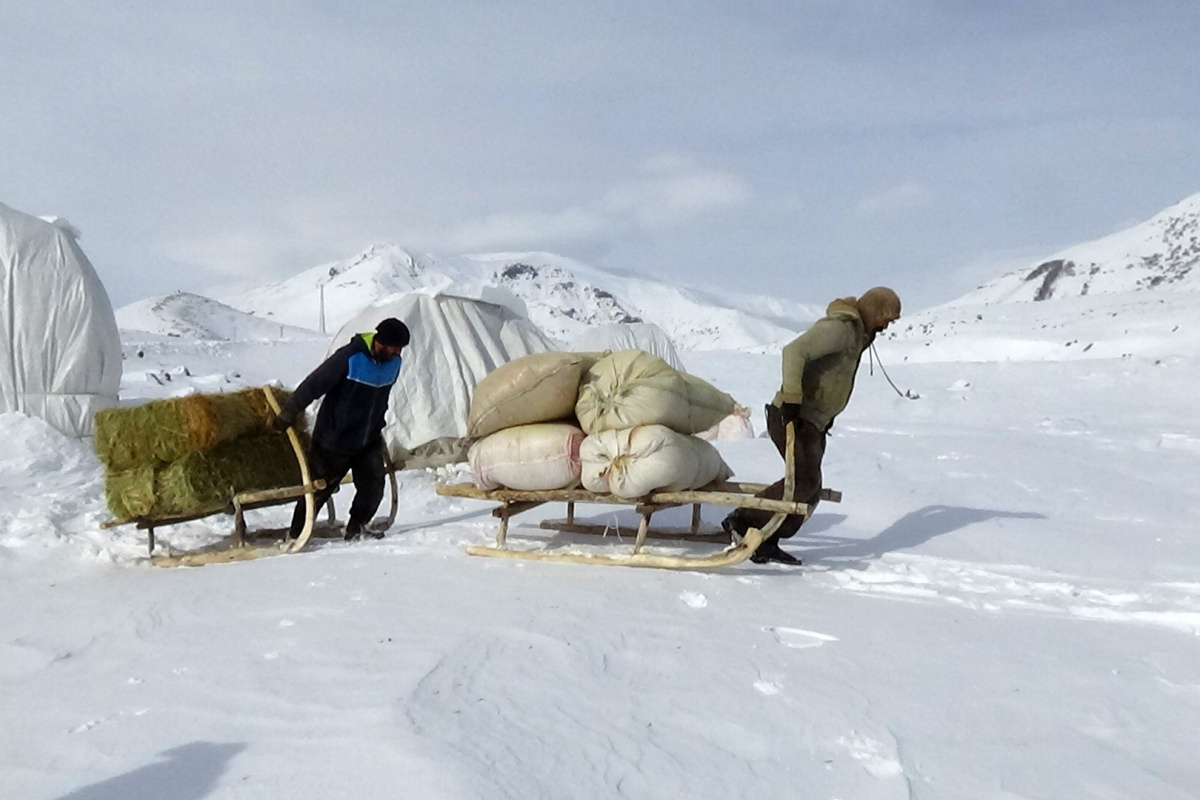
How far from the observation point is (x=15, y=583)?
5.29 metres

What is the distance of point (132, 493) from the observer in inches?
213

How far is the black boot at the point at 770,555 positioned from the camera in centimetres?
511

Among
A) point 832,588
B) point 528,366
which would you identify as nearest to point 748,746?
point 832,588

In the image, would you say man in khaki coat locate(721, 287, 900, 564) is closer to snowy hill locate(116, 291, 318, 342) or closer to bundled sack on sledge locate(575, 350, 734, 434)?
bundled sack on sledge locate(575, 350, 734, 434)

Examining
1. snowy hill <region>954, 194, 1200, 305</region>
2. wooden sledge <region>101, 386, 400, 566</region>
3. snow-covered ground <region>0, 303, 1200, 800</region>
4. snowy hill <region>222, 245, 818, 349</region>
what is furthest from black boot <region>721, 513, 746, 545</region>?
snowy hill <region>222, 245, 818, 349</region>

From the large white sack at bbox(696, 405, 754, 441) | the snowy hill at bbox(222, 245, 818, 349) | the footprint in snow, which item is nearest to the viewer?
the footprint in snow

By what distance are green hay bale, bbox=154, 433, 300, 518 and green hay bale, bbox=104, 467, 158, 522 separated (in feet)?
0.16

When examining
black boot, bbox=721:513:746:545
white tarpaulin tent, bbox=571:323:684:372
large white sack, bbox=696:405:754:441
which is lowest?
black boot, bbox=721:513:746:545

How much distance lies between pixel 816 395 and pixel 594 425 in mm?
1350

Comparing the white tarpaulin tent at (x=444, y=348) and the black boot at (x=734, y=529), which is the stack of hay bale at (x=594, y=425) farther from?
the white tarpaulin tent at (x=444, y=348)

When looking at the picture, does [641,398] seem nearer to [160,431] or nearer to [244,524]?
[244,524]

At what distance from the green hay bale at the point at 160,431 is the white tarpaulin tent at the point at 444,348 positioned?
14.2 ft

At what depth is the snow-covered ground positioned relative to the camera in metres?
2.46

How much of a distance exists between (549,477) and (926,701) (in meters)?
2.55
